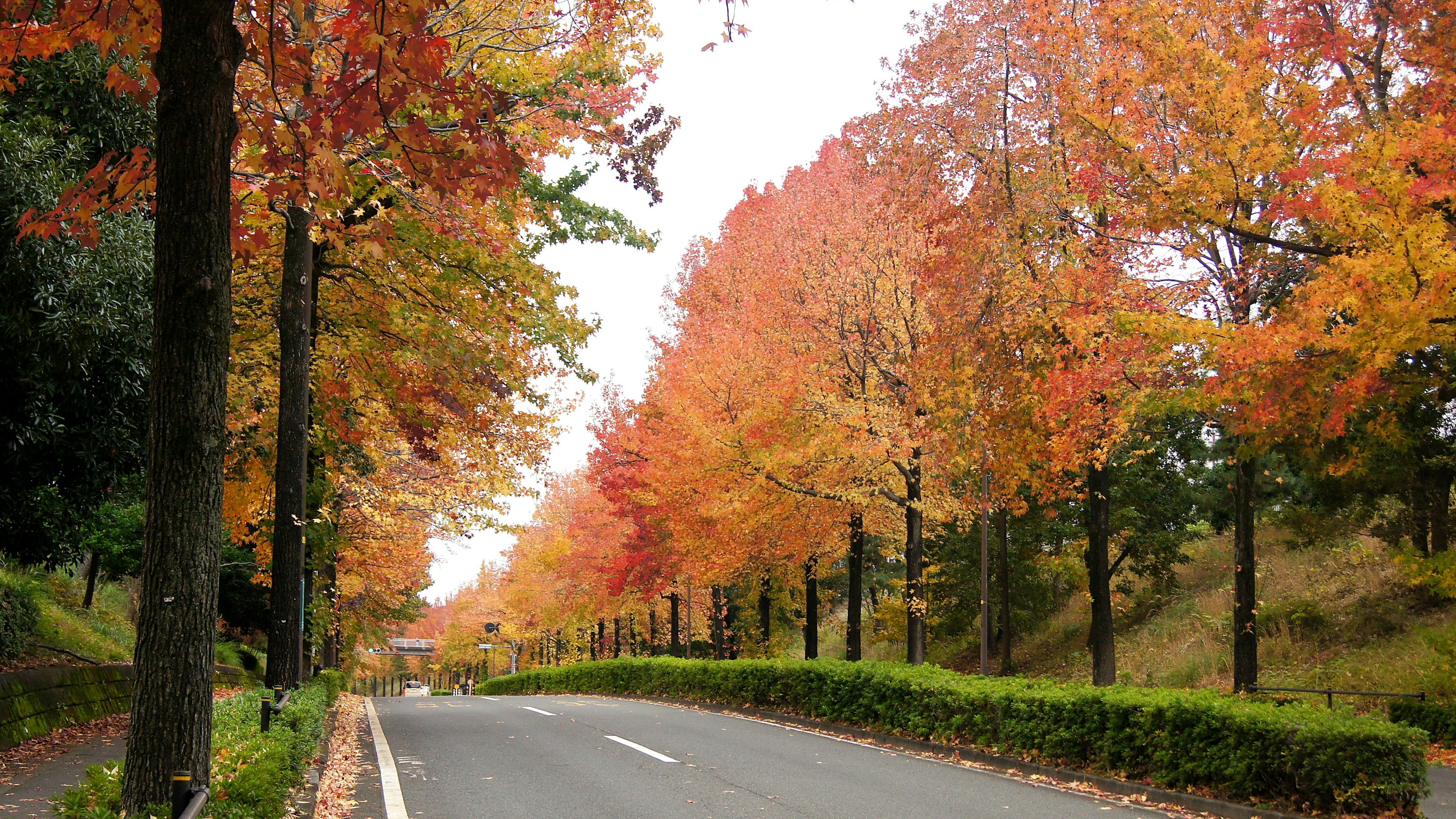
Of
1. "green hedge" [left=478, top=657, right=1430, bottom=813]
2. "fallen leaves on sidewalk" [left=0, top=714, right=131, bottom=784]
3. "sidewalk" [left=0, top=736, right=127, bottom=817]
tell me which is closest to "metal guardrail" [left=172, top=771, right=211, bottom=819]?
"sidewalk" [left=0, top=736, right=127, bottom=817]

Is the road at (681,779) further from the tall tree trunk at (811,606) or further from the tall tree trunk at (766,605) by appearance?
the tall tree trunk at (766,605)

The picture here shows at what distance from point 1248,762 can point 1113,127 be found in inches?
267

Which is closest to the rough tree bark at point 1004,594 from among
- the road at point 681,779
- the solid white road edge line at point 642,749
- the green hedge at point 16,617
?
the road at point 681,779

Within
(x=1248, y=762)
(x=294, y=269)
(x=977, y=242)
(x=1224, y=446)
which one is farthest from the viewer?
(x=1224, y=446)

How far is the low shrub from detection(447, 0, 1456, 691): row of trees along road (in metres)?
1.97

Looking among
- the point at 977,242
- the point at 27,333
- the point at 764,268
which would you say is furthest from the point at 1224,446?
the point at 27,333

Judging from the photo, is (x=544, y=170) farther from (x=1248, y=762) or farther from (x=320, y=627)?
(x=1248, y=762)

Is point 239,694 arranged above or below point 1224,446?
below

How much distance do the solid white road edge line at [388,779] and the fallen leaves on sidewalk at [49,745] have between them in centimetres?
251

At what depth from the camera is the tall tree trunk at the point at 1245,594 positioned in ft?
48.1

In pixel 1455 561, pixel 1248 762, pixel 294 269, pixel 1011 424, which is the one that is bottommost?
pixel 1248 762

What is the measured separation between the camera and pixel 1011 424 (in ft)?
46.1

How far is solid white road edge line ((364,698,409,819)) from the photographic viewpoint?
8336mm

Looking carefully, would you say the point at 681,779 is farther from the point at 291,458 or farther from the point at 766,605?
the point at 766,605
